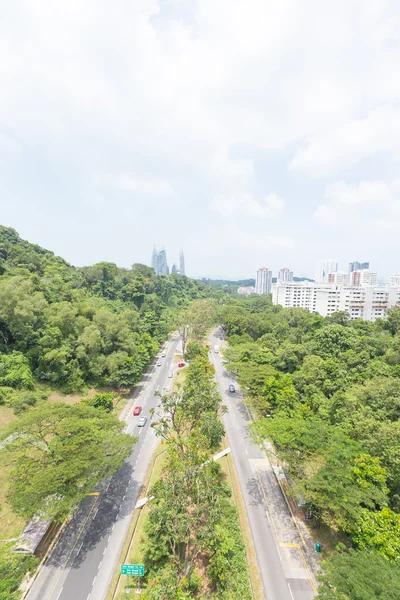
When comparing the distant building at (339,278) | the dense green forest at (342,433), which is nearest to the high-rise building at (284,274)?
the distant building at (339,278)

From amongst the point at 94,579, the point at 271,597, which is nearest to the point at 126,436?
the point at 94,579

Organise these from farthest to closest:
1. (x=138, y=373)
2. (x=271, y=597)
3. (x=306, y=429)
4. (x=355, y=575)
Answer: (x=138, y=373), (x=306, y=429), (x=271, y=597), (x=355, y=575)

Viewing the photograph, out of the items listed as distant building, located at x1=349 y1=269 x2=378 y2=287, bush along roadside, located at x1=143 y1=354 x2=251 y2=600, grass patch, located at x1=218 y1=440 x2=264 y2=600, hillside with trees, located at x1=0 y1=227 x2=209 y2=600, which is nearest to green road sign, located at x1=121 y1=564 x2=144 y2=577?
bush along roadside, located at x1=143 y1=354 x2=251 y2=600

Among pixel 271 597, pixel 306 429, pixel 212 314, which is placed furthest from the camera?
pixel 212 314

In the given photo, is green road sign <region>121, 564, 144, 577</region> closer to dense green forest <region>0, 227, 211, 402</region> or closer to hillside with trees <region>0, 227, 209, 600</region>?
hillside with trees <region>0, 227, 209, 600</region>

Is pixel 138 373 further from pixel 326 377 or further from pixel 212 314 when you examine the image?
pixel 212 314

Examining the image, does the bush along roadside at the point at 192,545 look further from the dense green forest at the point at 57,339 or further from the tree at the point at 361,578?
the dense green forest at the point at 57,339
